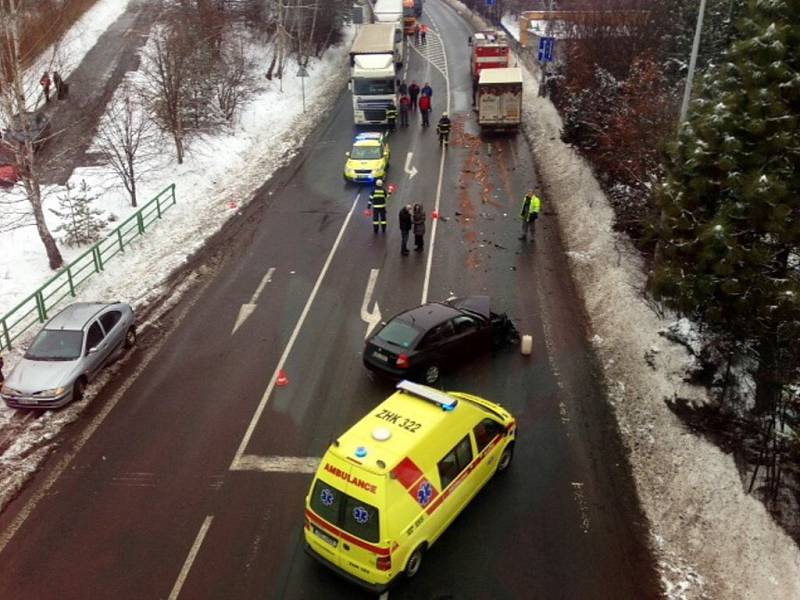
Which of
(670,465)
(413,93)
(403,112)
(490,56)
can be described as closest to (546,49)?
(490,56)

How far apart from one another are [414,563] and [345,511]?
4.65ft

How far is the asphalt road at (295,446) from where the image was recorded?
1042 cm

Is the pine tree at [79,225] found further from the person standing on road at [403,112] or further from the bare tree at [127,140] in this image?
the person standing on road at [403,112]

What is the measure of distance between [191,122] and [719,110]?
2594 centimetres

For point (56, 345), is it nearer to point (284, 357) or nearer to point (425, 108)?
point (284, 357)

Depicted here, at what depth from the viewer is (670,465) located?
41.7ft

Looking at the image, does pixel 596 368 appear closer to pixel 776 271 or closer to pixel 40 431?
pixel 776 271

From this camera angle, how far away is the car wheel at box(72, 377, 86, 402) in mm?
14613

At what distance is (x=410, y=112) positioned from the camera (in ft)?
124

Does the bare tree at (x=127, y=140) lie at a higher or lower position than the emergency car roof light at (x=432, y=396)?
higher

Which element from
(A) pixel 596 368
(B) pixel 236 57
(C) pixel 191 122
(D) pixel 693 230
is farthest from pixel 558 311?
(B) pixel 236 57

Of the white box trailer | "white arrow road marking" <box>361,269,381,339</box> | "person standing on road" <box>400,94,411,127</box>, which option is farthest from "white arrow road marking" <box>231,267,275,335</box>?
the white box trailer

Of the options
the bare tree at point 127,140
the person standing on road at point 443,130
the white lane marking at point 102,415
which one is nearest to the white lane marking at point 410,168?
the person standing on road at point 443,130

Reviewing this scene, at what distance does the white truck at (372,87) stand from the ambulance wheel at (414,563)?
28314mm
